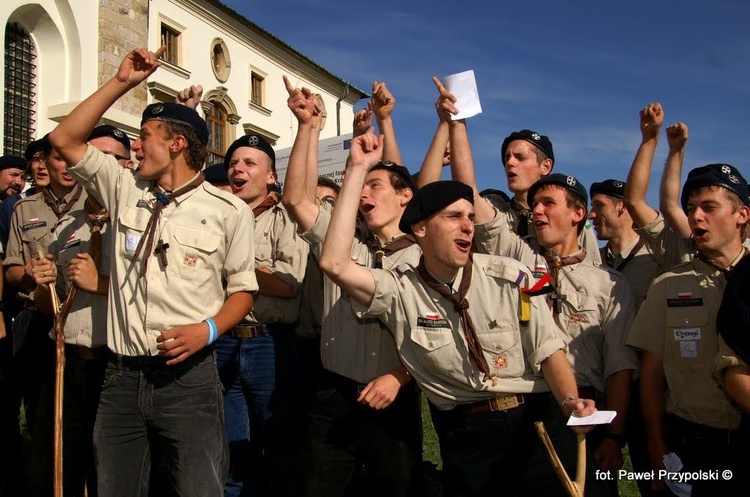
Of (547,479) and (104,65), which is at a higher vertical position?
→ (104,65)

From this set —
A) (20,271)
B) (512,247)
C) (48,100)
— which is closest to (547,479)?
(512,247)

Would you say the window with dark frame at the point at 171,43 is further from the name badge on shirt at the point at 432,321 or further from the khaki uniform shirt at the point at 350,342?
the name badge on shirt at the point at 432,321

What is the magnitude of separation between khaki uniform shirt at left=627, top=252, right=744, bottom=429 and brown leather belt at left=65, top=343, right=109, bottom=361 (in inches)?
120

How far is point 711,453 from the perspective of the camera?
3309 millimetres

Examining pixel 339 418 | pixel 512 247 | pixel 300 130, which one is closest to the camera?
pixel 339 418

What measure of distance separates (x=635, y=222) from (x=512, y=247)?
80cm

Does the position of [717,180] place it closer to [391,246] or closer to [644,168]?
[644,168]

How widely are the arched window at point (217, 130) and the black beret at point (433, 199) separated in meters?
25.6

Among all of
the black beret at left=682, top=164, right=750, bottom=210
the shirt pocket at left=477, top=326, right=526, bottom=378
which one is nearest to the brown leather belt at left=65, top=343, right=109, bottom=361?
the shirt pocket at left=477, top=326, right=526, bottom=378

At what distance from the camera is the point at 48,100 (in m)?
18.2

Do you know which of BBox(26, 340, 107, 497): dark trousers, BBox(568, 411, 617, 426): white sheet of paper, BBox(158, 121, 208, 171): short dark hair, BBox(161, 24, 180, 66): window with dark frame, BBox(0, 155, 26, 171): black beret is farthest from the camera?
BBox(161, 24, 180, 66): window with dark frame

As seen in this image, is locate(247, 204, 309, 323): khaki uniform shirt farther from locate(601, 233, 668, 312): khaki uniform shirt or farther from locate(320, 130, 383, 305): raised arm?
locate(601, 233, 668, 312): khaki uniform shirt

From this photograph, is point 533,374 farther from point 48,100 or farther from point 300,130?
point 48,100

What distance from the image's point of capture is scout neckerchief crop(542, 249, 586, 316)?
13.0 ft
